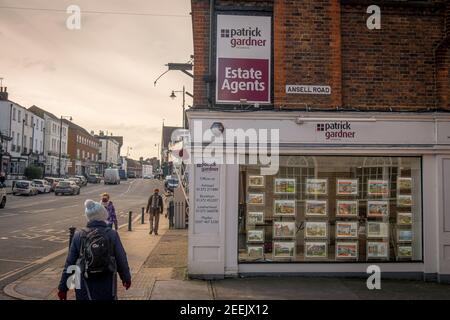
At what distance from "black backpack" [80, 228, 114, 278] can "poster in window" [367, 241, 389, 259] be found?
6762mm

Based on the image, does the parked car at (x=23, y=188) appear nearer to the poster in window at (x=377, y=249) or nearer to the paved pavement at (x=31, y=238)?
the paved pavement at (x=31, y=238)

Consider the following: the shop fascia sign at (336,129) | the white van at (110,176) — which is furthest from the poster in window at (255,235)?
the white van at (110,176)

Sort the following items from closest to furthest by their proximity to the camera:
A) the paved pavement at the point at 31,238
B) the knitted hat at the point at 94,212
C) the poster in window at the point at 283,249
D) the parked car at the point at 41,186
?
the knitted hat at the point at 94,212
the poster in window at the point at 283,249
the paved pavement at the point at 31,238
the parked car at the point at 41,186

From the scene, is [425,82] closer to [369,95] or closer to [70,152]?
[369,95]

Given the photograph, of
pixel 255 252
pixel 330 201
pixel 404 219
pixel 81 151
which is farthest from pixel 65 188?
pixel 81 151

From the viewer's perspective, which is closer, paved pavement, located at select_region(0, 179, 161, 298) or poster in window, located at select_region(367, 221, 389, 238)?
poster in window, located at select_region(367, 221, 389, 238)

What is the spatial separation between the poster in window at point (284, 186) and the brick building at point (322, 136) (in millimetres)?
23

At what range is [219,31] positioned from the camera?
10.0 m

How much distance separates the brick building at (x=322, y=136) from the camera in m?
9.66

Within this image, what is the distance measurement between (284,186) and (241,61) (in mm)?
2968

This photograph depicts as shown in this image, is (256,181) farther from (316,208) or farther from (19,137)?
(19,137)

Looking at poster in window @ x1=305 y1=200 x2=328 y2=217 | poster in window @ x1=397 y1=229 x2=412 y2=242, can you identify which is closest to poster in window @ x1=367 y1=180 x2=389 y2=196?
poster in window @ x1=397 y1=229 x2=412 y2=242

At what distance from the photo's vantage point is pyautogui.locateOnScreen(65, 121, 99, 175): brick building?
88875 millimetres

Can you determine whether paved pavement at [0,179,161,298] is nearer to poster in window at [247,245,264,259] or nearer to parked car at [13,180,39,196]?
poster in window at [247,245,264,259]
